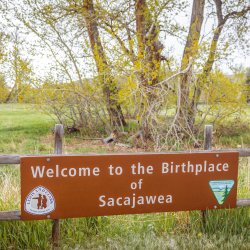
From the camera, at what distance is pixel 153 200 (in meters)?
4.16

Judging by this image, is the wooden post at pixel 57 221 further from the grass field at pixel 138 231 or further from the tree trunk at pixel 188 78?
the tree trunk at pixel 188 78

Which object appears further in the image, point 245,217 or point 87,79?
point 87,79

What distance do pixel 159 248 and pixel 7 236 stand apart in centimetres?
160

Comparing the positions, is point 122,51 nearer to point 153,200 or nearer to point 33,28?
point 33,28

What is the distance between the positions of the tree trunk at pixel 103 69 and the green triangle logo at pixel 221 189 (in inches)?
339

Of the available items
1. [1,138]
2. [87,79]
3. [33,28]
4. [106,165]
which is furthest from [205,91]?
[106,165]

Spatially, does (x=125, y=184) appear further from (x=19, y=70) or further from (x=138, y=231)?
(x=19, y=70)

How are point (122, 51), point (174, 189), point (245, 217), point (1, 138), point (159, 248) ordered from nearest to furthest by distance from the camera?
point (159, 248)
point (174, 189)
point (245, 217)
point (122, 51)
point (1, 138)

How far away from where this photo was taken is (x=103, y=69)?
43.6ft

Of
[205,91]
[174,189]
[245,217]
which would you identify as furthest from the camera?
[205,91]

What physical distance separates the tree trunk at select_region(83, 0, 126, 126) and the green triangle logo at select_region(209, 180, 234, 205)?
8.60 m

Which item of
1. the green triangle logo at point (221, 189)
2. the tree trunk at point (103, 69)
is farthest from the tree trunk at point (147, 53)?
the green triangle logo at point (221, 189)

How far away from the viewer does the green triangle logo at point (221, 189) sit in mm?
4340

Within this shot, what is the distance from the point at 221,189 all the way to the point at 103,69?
9.44m
